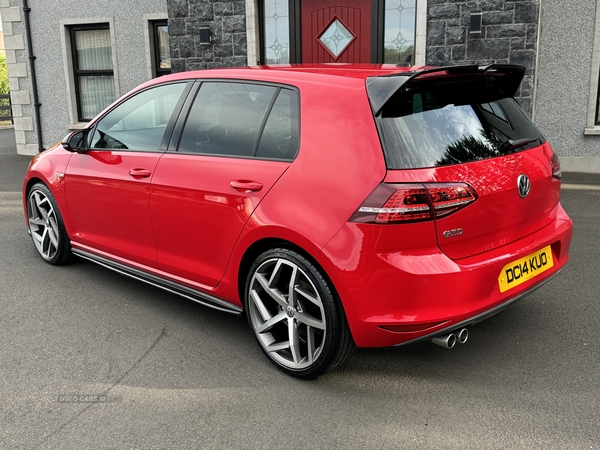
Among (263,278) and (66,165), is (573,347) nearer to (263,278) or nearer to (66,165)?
(263,278)

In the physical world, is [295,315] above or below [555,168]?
below

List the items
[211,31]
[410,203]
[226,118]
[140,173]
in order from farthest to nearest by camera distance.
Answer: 1. [211,31]
2. [140,173]
3. [226,118]
4. [410,203]

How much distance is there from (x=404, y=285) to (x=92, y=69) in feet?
39.0

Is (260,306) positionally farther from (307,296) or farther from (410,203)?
(410,203)

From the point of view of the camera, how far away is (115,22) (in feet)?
40.4

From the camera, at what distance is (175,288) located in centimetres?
399

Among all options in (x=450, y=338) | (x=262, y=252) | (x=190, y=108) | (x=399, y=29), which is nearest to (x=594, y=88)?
(x=399, y=29)

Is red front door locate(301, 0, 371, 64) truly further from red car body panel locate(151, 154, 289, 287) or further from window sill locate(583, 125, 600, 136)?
red car body panel locate(151, 154, 289, 287)

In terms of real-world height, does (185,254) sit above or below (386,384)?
above

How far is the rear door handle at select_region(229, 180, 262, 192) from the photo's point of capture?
3.31 m

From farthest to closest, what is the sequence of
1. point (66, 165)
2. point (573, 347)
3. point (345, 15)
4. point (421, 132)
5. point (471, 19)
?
point (345, 15)
point (471, 19)
point (66, 165)
point (573, 347)
point (421, 132)

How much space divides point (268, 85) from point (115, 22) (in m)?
10.1

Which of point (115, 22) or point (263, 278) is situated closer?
point (263, 278)

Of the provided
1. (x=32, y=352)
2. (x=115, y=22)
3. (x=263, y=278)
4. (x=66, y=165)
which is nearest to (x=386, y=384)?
(x=263, y=278)
